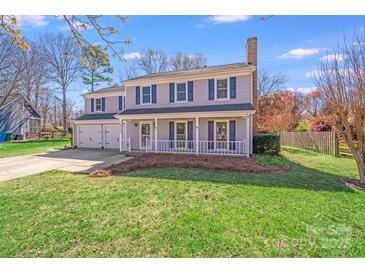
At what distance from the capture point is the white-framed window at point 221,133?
515 inches

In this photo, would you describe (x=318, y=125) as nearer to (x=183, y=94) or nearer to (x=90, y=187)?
(x=183, y=94)

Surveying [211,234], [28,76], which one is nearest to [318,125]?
[211,234]

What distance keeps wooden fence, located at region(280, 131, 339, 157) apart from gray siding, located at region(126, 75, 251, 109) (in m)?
6.56

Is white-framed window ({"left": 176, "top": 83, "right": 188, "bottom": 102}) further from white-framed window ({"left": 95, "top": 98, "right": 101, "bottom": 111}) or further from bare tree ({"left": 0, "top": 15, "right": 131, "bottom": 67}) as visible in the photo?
bare tree ({"left": 0, "top": 15, "right": 131, "bottom": 67})

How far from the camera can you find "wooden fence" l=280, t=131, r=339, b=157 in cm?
1367

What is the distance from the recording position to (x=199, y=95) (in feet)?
45.4

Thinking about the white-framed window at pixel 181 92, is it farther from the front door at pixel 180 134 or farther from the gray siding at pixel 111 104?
the gray siding at pixel 111 104

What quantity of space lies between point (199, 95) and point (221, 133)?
300 cm

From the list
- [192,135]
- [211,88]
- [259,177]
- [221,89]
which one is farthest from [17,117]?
[259,177]

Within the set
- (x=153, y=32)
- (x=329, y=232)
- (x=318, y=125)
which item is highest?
(x=153, y=32)

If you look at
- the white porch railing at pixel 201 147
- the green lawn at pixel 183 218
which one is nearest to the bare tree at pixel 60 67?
the white porch railing at pixel 201 147

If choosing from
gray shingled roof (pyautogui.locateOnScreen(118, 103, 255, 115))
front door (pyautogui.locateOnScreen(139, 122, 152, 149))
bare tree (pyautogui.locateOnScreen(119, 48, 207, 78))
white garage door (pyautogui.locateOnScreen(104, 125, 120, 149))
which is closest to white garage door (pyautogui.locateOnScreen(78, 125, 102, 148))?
white garage door (pyautogui.locateOnScreen(104, 125, 120, 149))
